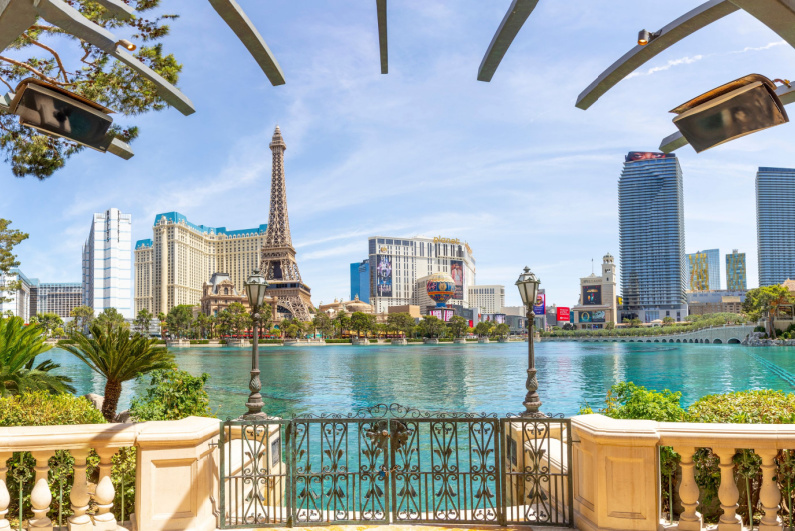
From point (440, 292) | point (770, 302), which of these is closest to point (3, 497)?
point (770, 302)

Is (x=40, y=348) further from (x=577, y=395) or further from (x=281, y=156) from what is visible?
(x=281, y=156)

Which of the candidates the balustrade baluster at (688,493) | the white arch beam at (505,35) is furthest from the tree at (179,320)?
the balustrade baluster at (688,493)

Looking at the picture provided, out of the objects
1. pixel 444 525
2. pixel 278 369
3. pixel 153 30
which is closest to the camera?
pixel 444 525

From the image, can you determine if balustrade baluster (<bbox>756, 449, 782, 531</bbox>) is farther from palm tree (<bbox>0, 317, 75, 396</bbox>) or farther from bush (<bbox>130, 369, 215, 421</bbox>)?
palm tree (<bbox>0, 317, 75, 396</bbox>)

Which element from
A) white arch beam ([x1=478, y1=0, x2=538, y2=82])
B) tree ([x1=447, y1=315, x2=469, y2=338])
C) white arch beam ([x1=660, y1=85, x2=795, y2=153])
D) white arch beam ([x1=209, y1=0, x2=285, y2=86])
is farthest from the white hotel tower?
white arch beam ([x1=660, y1=85, x2=795, y2=153])

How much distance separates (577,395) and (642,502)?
29426 millimetres

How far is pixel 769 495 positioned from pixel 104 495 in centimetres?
558

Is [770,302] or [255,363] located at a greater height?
[255,363]

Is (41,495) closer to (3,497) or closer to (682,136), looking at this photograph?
(3,497)

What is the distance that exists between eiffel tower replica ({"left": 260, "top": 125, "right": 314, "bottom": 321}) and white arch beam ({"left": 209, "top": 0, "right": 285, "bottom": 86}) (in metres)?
129

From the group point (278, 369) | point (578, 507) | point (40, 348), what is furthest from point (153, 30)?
point (278, 369)

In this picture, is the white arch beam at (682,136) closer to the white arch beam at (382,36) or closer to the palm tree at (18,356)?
the white arch beam at (382,36)

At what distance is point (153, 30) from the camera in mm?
9062

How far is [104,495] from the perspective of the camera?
15.8 feet
